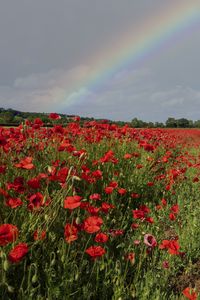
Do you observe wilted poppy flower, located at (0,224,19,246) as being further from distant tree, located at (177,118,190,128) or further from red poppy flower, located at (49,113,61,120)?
distant tree, located at (177,118,190,128)

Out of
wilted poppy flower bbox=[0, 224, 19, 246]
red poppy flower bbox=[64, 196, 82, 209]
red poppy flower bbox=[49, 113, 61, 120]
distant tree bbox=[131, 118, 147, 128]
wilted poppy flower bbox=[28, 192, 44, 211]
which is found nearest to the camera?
wilted poppy flower bbox=[0, 224, 19, 246]

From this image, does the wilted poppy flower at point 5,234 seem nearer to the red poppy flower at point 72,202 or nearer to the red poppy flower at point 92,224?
the red poppy flower at point 72,202

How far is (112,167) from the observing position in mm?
5109

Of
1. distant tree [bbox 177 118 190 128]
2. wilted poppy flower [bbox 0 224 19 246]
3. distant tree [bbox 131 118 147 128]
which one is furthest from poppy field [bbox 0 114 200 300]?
distant tree [bbox 177 118 190 128]

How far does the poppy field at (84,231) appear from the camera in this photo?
2.36 meters

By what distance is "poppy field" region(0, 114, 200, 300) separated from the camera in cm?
236

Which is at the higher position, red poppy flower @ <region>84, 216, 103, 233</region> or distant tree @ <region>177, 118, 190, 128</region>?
distant tree @ <region>177, 118, 190, 128</region>

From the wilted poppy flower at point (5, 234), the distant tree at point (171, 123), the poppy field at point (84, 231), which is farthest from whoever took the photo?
the distant tree at point (171, 123)

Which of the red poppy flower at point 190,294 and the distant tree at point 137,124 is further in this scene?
the distant tree at point 137,124

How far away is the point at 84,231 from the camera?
9.66 feet

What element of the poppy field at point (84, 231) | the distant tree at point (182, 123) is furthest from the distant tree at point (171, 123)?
the poppy field at point (84, 231)

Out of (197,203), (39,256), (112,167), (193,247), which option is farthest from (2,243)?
(197,203)

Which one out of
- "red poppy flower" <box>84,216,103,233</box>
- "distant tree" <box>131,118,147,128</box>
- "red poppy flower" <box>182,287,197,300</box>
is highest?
"distant tree" <box>131,118,147,128</box>

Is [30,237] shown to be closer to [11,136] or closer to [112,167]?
[11,136]
